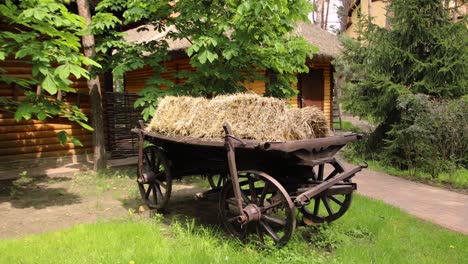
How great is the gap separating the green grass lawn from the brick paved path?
0.59m

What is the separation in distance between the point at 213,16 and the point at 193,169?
10.4 feet

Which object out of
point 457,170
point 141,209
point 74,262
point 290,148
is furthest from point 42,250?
point 457,170

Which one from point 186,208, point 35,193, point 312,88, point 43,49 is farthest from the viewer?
point 312,88

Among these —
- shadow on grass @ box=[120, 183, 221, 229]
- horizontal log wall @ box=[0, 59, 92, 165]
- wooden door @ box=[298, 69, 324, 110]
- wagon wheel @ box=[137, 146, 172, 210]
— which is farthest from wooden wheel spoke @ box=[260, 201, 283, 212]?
wooden door @ box=[298, 69, 324, 110]

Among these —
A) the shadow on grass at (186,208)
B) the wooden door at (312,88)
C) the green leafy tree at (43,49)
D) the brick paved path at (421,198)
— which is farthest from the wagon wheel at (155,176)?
the wooden door at (312,88)

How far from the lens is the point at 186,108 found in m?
5.09

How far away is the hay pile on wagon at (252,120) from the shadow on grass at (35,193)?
3000 millimetres

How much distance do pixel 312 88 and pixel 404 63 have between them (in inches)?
226

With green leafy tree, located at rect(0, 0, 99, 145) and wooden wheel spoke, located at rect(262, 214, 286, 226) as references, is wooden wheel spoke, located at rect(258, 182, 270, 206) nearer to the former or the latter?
wooden wheel spoke, located at rect(262, 214, 286, 226)

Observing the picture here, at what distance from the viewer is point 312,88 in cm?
1589

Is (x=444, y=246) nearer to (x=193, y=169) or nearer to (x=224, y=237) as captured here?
Result: (x=224, y=237)

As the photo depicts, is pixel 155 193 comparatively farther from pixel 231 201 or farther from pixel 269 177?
pixel 269 177

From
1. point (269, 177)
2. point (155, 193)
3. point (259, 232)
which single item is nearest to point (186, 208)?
point (155, 193)

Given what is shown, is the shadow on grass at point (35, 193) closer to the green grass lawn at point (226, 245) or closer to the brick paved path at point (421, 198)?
the green grass lawn at point (226, 245)
